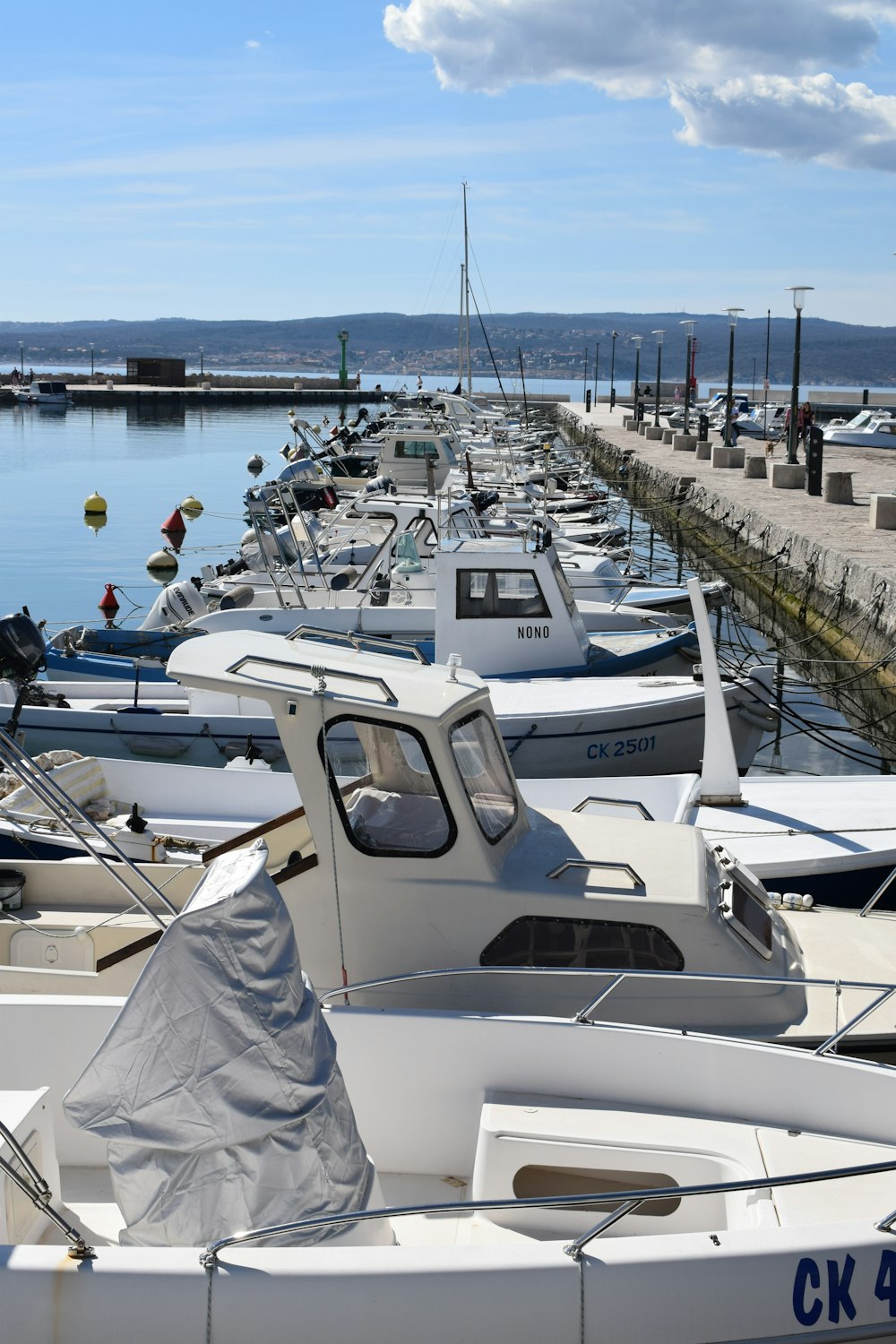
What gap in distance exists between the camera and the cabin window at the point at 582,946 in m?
5.68

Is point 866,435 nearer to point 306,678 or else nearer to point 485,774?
point 485,774

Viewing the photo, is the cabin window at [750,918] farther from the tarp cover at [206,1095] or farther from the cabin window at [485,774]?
the tarp cover at [206,1095]

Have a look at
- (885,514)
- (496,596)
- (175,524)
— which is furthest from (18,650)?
(175,524)

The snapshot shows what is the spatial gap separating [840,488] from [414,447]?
326 inches

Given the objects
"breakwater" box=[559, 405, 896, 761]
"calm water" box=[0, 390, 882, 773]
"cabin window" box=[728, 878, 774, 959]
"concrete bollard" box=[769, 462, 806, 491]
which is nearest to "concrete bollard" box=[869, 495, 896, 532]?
"breakwater" box=[559, 405, 896, 761]

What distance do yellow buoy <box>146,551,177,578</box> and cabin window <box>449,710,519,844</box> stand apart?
1972cm

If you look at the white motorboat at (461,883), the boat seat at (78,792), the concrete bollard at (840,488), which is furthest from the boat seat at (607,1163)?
the concrete bollard at (840,488)

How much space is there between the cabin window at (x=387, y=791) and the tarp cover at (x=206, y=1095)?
2.07 m

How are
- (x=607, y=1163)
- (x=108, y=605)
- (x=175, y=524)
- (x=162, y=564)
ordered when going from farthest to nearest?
1. (x=175, y=524)
2. (x=162, y=564)
3. (x=108, y=605)
4. (x=607, y=1163)

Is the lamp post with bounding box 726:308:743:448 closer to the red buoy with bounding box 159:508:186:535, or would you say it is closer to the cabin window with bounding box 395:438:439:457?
the cabin window with bounding box 395:438:439:457

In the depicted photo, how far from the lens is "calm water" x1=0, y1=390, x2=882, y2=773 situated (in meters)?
15.6

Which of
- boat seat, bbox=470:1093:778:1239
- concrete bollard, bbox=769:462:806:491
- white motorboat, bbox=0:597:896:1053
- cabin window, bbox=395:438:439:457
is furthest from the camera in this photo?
concrete bollard, bbox=769:462:806:491

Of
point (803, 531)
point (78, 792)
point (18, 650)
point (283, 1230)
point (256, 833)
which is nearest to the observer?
point (283, 1230)

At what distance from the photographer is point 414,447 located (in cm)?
2539
